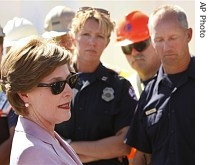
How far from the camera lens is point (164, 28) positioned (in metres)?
2.95

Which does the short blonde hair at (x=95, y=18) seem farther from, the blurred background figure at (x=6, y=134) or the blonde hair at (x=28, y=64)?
the blonde hair at (x=28, y=64)

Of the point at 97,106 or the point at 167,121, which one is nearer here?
the point at 167,121

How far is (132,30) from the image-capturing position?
400 cm

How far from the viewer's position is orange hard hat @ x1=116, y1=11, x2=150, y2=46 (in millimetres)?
3914

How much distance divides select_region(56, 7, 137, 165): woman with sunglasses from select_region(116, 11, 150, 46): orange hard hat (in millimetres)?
660

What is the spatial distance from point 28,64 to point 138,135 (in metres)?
1.32

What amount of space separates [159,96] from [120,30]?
134 centimetres

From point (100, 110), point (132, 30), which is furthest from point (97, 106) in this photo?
point (132, 30)

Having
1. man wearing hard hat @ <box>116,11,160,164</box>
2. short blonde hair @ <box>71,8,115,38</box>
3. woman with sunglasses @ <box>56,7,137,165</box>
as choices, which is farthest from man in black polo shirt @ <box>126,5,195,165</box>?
man wearing hard hat @ <box>116,11,160,164</box>

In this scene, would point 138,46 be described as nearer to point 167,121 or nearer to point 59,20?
point 59,20

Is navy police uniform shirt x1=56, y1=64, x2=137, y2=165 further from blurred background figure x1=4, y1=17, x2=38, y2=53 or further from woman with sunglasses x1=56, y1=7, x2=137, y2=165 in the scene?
blurred background figure x1=4, y1=17, x2=38, y2=53

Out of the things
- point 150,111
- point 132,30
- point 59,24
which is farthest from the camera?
point 59,24
